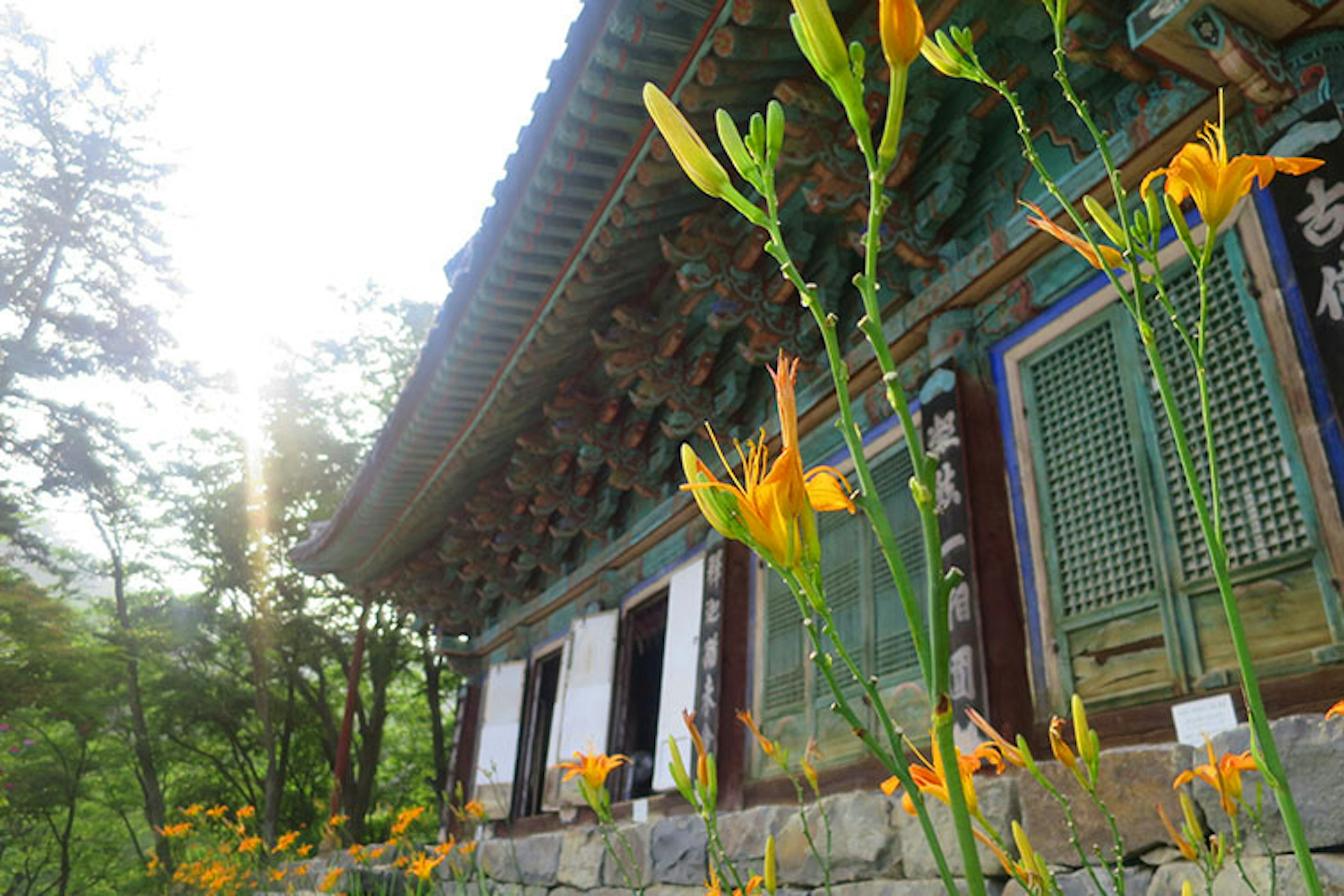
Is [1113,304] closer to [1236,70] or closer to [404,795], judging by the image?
[1236,70]

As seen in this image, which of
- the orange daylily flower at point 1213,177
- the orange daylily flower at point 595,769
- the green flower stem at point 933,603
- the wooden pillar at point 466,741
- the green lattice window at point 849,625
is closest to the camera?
the green flower stem at point 933,603

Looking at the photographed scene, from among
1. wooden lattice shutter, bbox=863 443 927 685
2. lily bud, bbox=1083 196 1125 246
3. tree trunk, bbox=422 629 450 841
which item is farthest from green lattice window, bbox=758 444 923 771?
tree trunk, bbox=422 629 450 841

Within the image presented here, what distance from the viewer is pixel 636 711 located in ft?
23.1

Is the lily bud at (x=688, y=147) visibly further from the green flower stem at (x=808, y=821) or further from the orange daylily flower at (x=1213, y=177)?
the green flower stem at (x=808, y=821)

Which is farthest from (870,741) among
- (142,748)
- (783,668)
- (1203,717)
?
(142,748)

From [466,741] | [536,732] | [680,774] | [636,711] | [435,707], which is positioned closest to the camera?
[680,774]

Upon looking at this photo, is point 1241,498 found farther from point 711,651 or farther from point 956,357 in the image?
point 711,651

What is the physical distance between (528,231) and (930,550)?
4101mm

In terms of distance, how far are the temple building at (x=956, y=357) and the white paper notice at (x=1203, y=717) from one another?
0.05 metres

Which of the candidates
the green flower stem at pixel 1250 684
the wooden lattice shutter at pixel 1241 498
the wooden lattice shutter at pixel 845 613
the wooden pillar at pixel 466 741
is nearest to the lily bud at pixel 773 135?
the green flower stem at pixel 1250 684

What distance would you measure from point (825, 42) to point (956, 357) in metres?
3.50

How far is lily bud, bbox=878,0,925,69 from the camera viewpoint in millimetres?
652

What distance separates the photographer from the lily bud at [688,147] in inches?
28.1

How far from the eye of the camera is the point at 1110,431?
340cm
